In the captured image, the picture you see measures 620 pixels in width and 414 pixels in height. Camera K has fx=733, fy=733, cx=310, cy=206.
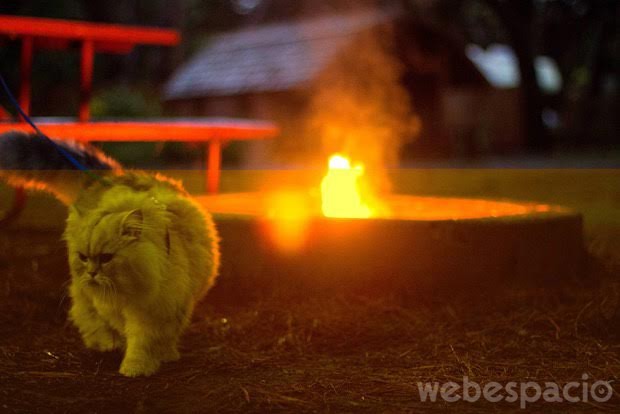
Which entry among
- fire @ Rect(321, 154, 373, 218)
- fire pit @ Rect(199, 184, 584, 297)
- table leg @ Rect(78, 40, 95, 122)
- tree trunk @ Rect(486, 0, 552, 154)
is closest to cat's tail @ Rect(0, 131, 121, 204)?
fire pit @ Rect(199, 184, 584, 297)

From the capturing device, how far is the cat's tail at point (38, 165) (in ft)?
9.42

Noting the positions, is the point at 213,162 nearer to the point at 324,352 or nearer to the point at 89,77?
the point at 89,77

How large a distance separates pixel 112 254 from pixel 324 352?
958 millimetres

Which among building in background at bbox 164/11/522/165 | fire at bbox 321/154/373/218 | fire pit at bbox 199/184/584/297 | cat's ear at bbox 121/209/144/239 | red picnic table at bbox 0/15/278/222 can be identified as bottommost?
fire pit at bbox 199/184/584/297

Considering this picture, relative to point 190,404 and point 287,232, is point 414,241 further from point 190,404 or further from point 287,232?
point 190,404

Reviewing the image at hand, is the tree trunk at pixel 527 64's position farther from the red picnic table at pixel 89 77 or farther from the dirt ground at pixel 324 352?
the dirt ground at pixel 324 352

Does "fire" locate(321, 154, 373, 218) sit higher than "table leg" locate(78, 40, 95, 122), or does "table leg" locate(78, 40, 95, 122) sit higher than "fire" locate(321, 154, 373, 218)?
"table leg" locate(78, 40, 95, 122)

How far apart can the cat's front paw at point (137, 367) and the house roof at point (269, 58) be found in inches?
482

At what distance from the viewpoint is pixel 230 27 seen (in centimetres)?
3189

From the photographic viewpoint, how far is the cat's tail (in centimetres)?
287

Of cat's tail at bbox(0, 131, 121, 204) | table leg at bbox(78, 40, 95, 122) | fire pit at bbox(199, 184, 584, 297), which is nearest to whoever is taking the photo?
cat's tail at bbox(0, 131, 121, 204)

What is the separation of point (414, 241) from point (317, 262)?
48 cm

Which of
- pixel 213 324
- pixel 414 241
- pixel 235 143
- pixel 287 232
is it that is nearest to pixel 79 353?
pixel 213 324

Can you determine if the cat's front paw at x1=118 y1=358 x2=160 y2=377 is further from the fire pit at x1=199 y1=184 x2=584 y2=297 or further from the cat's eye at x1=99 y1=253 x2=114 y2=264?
the fire pit at x1=199 y1=184 x2=584 y2=297
